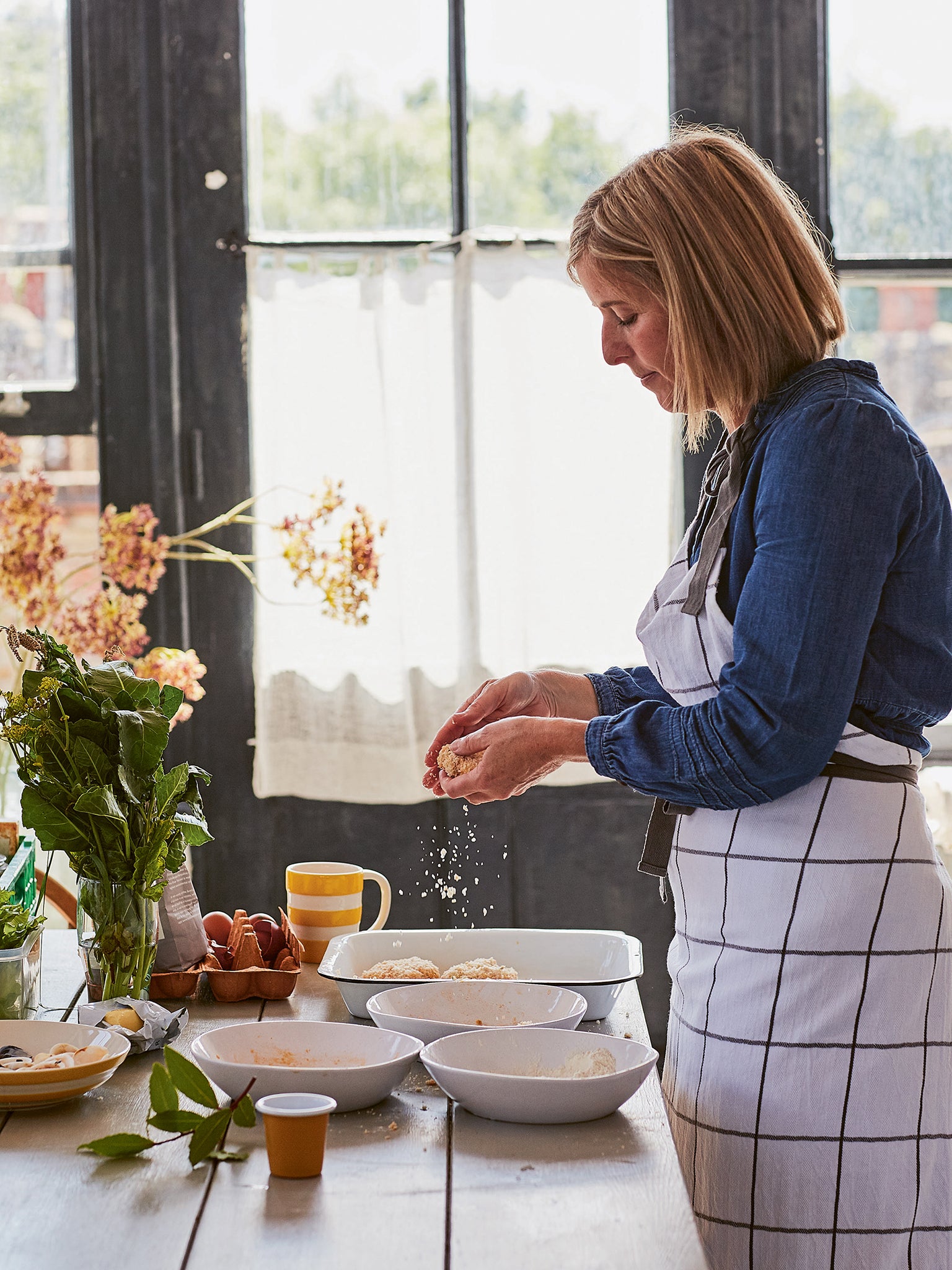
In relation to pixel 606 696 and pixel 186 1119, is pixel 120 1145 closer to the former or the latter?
pixel 186 1119

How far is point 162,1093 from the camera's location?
0.97 metres

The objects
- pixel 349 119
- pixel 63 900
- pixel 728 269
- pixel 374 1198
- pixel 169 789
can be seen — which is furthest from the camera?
pixel 349 119

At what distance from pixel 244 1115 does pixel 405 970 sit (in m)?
0.40

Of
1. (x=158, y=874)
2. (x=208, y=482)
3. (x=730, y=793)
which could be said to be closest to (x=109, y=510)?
(x=208, y=482)

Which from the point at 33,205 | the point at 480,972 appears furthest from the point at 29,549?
the point at 480,972

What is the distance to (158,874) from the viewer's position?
1.31 meters

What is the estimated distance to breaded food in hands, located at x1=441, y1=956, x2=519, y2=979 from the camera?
138 cm

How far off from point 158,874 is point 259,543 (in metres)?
1.28

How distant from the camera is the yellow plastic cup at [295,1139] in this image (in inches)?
35.9

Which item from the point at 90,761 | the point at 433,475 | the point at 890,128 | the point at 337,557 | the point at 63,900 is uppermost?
the point at 890,128

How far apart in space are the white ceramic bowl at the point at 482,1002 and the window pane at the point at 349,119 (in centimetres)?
171

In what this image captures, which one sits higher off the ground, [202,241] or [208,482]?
[202,241]

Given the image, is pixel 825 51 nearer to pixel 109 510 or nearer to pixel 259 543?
pixel 259 543

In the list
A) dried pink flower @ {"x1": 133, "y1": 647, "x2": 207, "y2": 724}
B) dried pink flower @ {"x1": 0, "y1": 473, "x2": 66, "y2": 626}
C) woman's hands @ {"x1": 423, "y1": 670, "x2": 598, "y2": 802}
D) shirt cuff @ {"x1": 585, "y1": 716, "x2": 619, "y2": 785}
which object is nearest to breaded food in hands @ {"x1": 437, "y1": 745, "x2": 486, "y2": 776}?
woman's hands @ {"x1": 423, "y1": 670, "x2": 598, "y2": 802}
